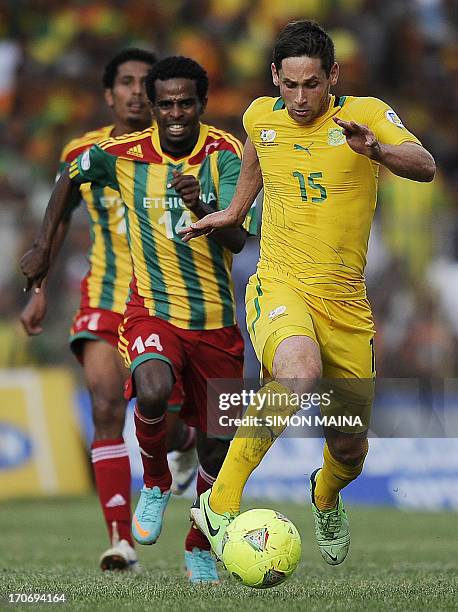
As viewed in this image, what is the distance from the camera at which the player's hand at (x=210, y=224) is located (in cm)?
550

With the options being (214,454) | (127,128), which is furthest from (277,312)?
(127,128)

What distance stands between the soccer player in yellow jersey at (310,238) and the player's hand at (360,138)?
0.06ft

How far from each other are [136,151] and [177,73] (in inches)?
18.0

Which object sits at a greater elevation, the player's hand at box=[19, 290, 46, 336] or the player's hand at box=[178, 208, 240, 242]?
the player's hand at box=[178, 208, 240, 242]

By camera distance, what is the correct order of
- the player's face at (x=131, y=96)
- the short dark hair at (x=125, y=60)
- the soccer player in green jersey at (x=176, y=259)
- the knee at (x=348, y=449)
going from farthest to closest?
the short dark hair at (x=125, y=60), the player's face at (x=131, y=96), the soccer player in green jersey at (x=176, y=259), the knee at (x=348, y=449)

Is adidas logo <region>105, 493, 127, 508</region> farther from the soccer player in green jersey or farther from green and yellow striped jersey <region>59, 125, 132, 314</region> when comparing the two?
green and yellow striped jersey <region>59, 125, 132, 314</region>

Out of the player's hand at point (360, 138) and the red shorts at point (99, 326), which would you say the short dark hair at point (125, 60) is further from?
the player's hand at point (360, 138)

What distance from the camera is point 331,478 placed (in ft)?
18.9

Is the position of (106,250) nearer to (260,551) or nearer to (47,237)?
(47,237)

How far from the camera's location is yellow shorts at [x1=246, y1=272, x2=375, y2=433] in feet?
16.9

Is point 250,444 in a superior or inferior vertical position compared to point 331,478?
superior

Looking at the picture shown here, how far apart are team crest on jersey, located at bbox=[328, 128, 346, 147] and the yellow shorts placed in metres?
0.65

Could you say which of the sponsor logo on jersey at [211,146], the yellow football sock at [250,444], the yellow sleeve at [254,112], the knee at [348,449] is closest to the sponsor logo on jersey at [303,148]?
the yellow sleeve at [254,112]

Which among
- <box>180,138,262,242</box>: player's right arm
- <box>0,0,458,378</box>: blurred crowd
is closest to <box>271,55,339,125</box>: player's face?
<box>180,138,262,242</box>: player's right arm
